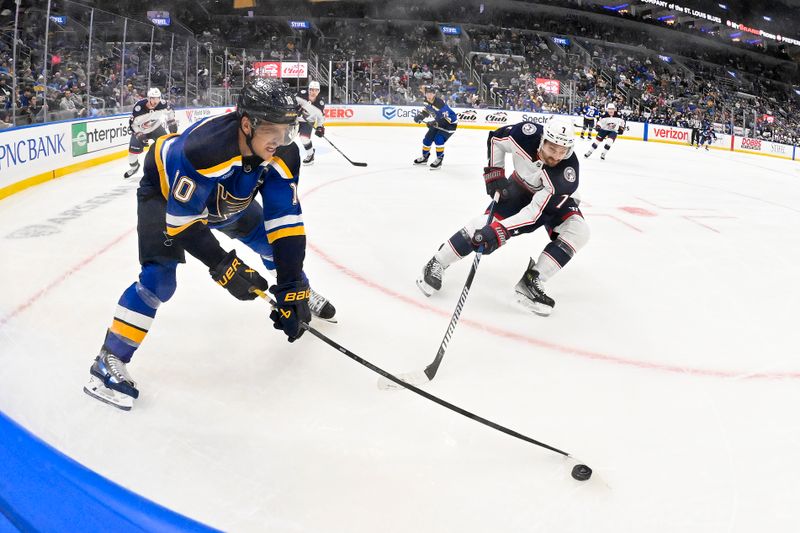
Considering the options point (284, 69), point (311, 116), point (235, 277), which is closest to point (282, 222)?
point (235, 277)

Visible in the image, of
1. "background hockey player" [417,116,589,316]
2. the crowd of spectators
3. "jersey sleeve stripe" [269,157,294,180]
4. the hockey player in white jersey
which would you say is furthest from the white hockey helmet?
the hockey player in white jersey

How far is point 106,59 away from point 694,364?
9.54 m

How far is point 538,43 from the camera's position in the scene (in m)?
28.2

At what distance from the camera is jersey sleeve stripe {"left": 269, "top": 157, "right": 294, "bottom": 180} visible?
2.44 meters

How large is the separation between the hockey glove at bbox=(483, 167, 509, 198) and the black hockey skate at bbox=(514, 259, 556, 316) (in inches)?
22.6

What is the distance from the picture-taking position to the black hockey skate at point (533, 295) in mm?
3787

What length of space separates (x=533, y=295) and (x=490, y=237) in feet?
1.89

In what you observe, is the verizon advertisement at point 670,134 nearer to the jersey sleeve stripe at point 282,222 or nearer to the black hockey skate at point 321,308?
the black hockey skate at point 321,308

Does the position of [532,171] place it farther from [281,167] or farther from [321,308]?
[281,167]

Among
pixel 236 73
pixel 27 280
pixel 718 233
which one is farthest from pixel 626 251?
pixel 236 73

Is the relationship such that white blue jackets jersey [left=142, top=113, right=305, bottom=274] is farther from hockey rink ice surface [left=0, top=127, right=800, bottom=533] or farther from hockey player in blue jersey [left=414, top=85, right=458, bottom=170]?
hockey player in blue jersey [left=414, top=85, right=458, bottom=170]

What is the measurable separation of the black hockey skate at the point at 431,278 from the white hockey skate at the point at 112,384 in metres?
2.01

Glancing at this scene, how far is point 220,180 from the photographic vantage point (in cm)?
234

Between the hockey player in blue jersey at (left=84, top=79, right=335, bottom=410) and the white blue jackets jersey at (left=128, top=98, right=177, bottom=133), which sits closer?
the hockey player in blue jersey at (left=84, top=79, right=335, bottom=410)
